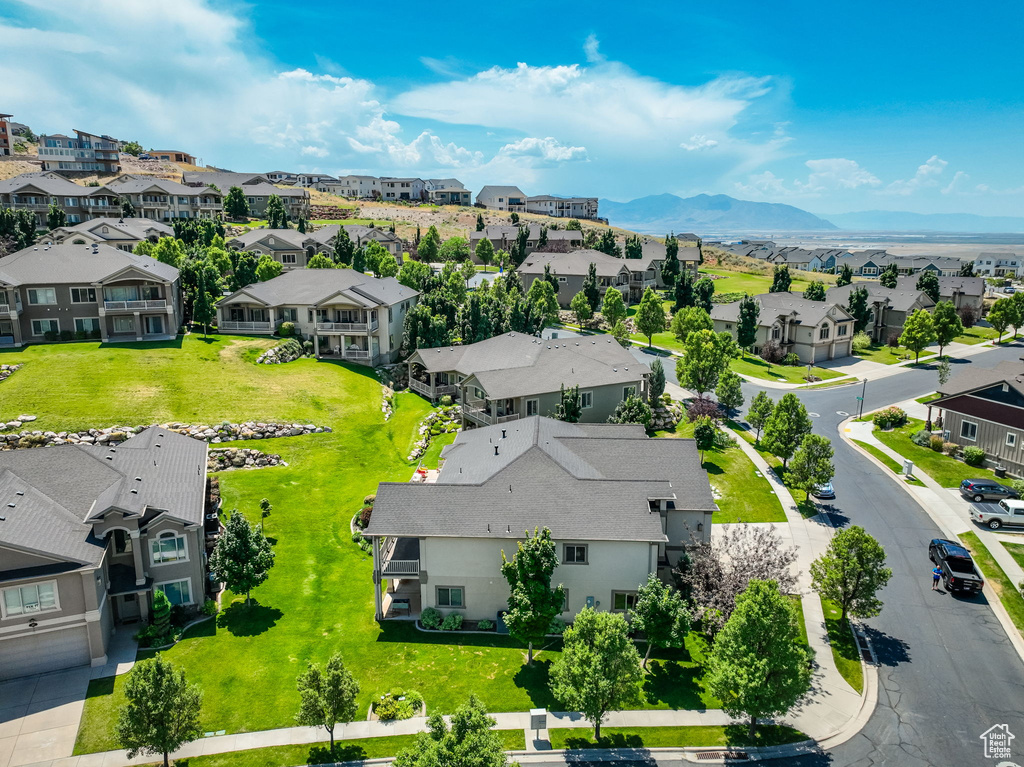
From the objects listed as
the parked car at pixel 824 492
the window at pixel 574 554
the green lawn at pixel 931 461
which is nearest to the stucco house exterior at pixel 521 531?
A: the window at pixel 574 554

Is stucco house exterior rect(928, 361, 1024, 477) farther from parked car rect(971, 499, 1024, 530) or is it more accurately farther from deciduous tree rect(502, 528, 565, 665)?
deciduous tree rect(502, 528, 565, 665)

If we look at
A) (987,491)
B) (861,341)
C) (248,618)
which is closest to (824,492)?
(987,491)

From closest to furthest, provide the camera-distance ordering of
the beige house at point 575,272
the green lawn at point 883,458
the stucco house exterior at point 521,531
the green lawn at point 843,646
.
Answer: the green lawn at point 843,646
the stucco house exterior at point 521,531
the green lawn at point 883,458
the beige house at point 575,272

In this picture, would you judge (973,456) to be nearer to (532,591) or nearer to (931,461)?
(931,461)

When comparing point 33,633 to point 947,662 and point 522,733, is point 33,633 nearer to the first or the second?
point 522,733

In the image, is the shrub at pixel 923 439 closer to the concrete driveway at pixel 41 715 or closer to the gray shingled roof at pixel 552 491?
the gray shingled roof at pixel 552 491

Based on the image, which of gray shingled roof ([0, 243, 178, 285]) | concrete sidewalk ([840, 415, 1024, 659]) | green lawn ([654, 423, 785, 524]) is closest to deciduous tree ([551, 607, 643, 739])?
green lawn ([654, 423, 785, 524])

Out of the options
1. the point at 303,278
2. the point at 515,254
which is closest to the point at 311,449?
the point at 303,278
